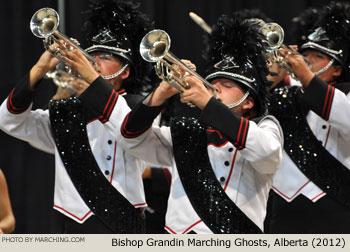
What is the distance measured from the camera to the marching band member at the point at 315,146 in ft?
12.8

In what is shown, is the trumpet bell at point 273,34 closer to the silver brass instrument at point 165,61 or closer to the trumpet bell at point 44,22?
the silver brass instrument at point 165,61

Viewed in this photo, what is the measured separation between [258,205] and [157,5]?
2289 mm

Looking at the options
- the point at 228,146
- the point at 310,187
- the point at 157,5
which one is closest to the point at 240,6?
the point at 157,5

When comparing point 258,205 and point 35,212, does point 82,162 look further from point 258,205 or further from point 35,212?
point 35,212

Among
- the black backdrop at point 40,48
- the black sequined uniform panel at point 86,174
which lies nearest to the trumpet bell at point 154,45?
the black sequined uniform panel at point 86,174

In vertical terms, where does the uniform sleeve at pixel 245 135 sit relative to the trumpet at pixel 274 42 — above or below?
below

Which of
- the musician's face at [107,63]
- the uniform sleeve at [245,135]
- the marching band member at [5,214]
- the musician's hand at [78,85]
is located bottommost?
the marching band member at [5,214]

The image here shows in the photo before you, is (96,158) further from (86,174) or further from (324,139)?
(324,139)

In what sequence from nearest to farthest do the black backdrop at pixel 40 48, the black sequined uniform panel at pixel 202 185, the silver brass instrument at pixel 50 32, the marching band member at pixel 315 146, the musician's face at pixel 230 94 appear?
the black sequined uniform panel at pixel 202 185
the musician's face at pixel 230 94
the silver brass instrument at pixel 50 32
the marching band member at pixel 315 146
the black backdrop at pixel 40 48

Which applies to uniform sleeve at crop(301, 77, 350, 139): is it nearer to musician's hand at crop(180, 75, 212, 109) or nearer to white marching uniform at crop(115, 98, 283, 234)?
white marching uniform at crop(115, 98, 283, 234)

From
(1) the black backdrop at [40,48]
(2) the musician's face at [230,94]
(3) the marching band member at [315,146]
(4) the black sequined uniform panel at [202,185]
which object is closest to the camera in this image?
(4) the black sequined uniform panel at [202,185]

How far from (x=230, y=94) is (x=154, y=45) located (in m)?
0.40

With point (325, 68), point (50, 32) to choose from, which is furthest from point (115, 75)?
point (325, 68)

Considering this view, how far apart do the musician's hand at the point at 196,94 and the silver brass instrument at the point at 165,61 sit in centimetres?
3
